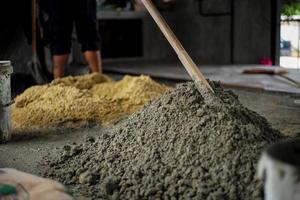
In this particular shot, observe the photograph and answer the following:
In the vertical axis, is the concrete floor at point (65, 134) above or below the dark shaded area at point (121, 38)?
below

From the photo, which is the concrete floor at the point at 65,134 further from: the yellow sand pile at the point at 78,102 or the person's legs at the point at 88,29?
the person's legs at the point at 88,29

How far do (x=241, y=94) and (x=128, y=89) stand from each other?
102cm

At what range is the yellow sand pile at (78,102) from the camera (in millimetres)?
2957

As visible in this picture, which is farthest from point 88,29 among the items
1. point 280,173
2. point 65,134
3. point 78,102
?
point 280,173

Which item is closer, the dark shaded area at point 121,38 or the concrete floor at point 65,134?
the concrete floor at point 65,134

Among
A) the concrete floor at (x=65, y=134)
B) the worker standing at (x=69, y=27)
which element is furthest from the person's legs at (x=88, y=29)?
the concrete floor at (x=65, y=134)

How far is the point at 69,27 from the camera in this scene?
13.2ft

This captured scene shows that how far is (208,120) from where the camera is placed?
1.86 meters

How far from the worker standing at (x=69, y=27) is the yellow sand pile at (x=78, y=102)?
0.51 meters

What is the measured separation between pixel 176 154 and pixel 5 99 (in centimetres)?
113

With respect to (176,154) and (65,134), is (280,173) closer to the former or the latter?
(176,154)

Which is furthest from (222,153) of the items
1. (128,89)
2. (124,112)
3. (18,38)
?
(18,38)

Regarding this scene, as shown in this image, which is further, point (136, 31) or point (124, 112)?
point (136, 31)

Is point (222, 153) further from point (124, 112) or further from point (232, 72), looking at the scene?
point (232, 72)
